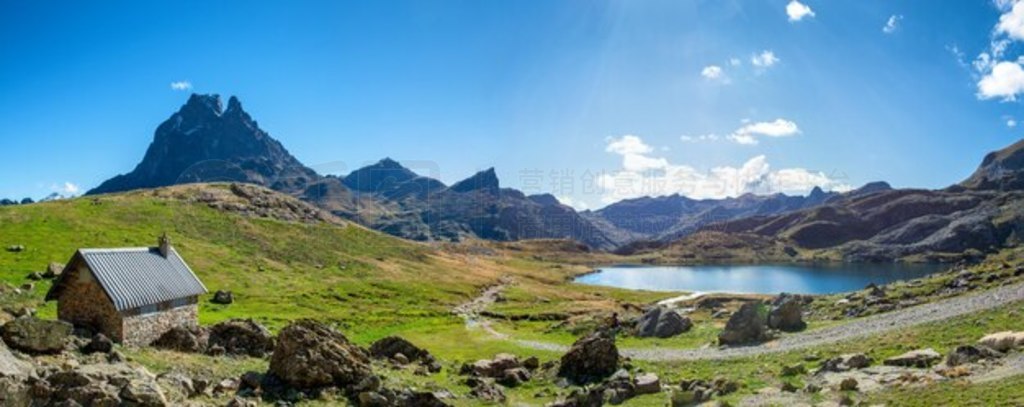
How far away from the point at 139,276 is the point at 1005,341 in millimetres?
48974

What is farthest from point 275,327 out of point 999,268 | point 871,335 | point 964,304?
point 999,268

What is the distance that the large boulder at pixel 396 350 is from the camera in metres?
50.0

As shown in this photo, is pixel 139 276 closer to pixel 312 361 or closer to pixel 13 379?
pixel 312 361

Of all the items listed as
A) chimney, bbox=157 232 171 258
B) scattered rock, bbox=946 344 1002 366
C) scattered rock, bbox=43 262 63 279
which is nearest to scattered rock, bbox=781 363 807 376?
scattered rock, bbox=946 344 1002 366

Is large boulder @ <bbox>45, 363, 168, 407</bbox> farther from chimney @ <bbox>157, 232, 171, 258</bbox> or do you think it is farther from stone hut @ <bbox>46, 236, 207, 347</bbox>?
chimney @ <bbox>157, 232, 171, 258</bbox>

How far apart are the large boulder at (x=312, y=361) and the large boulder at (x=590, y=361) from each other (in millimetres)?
16187

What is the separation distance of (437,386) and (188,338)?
51.2 feet

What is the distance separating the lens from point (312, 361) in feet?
109

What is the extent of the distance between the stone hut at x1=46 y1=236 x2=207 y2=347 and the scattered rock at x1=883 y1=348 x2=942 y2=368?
4282 cm

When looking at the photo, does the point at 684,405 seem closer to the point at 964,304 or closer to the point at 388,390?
the point at 388,390

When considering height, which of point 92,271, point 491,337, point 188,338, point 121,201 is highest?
point 121,201

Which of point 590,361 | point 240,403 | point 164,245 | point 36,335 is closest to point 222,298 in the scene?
point 164,245

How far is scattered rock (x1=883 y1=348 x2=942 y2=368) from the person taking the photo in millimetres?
33312

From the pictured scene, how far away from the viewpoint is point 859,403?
90.1ft
